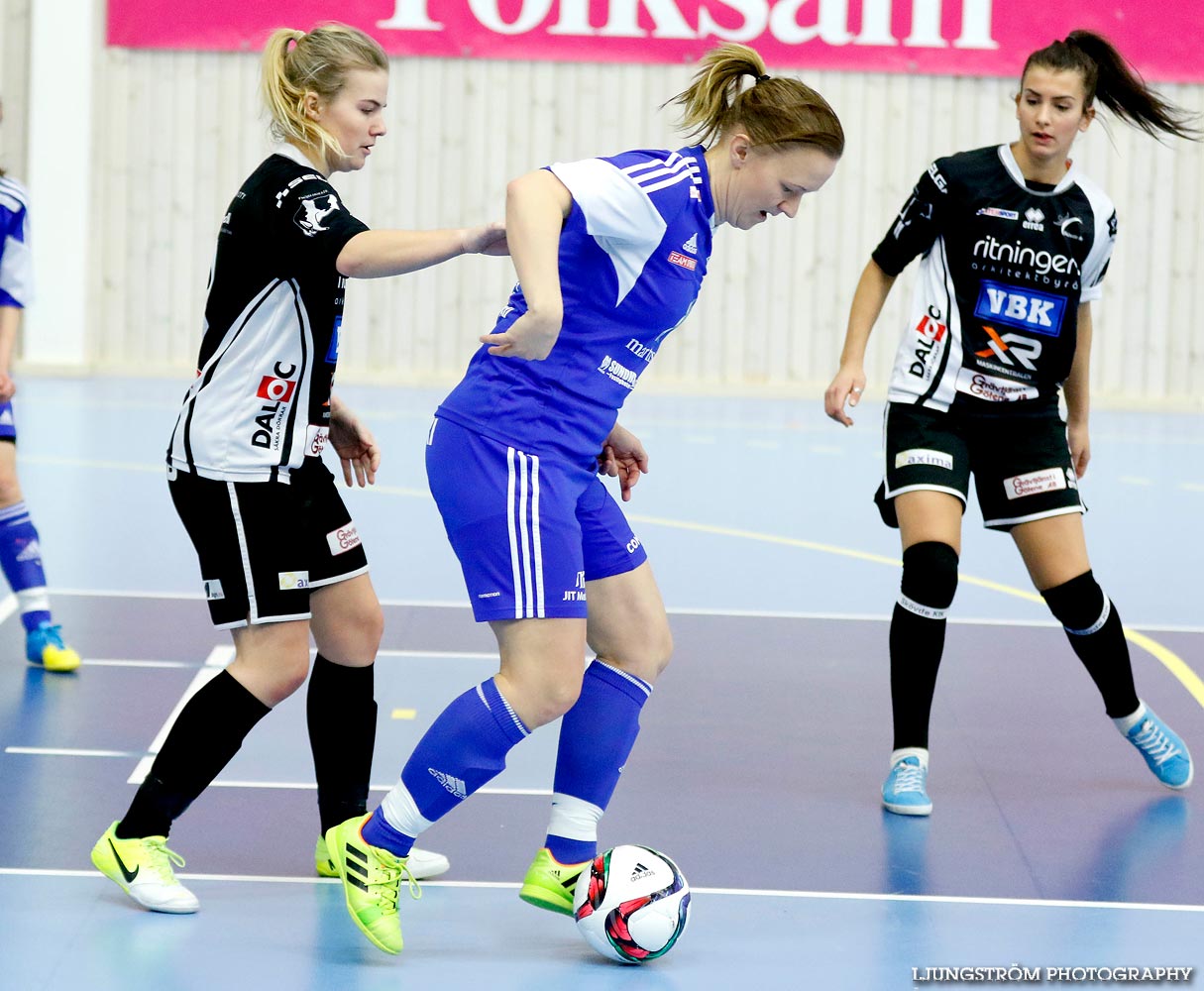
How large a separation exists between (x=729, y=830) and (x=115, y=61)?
1163 cm

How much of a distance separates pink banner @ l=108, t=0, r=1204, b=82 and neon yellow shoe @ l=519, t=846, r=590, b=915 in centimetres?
1119

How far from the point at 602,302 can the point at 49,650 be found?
267 centimetres

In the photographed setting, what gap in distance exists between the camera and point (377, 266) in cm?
276

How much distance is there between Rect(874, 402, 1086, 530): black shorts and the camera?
159 inches

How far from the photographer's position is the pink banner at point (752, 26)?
13.4 metres

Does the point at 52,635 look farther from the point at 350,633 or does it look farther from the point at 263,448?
the point at 263,448

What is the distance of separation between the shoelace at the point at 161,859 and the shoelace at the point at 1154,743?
2367 millimetres

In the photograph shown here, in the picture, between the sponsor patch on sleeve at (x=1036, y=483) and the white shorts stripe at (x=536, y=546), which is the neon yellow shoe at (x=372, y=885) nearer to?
the white shorts stripe at (x=536, y=546)

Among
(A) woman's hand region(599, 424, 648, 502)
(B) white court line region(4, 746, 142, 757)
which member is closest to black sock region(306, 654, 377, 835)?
(A) woman's hand region(599, 424, 648, 502)

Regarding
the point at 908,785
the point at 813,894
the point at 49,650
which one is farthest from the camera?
the point at 49,650

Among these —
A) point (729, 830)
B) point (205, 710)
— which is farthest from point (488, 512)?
point (729, 830)

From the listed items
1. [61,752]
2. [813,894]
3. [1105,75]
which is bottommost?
[813,894]

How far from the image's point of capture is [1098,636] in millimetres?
4137

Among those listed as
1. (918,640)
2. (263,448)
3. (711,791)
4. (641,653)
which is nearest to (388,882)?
(641,653)
